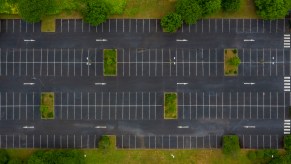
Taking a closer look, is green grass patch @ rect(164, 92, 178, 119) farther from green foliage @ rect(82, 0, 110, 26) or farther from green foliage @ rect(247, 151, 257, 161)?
green foliage @ rect(82, 0, 110, 26)

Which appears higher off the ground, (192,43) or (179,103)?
Answer: (192,43)

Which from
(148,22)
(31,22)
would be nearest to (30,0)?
(31,22)

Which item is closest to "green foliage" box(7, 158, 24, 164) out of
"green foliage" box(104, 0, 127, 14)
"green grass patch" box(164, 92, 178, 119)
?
"green grass patch" box(164, 92, 178, 119)

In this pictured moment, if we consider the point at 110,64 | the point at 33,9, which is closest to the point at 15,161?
Result: the point at 110,64

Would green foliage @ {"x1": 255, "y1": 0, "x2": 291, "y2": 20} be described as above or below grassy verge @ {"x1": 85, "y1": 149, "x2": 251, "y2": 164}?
above

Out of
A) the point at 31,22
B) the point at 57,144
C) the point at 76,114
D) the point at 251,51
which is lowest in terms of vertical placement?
the point at 57,144

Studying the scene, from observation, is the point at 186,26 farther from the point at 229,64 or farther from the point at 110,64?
the point at 110,64

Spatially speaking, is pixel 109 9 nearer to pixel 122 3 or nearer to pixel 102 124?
pixel 122 3
